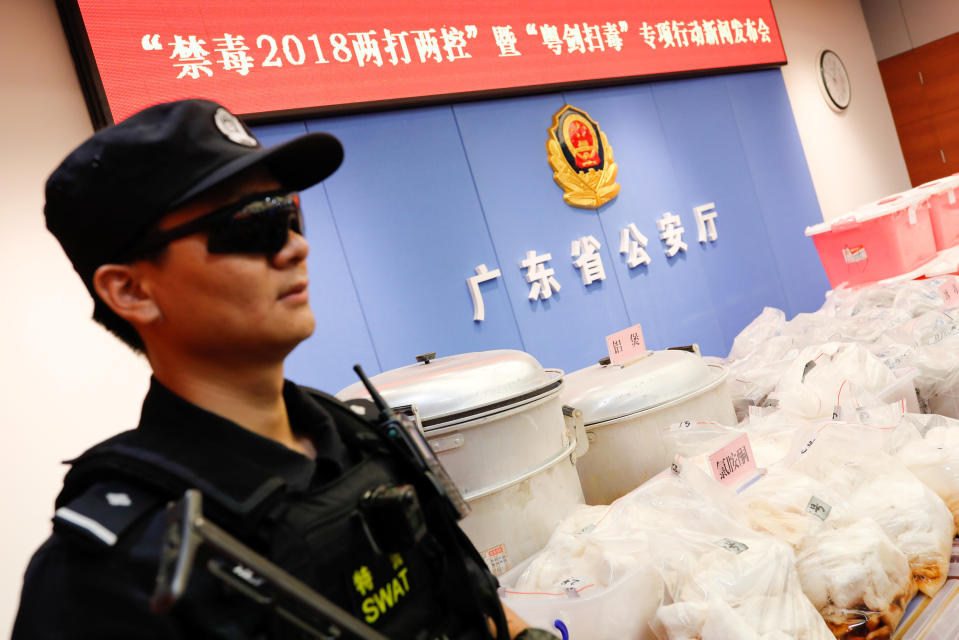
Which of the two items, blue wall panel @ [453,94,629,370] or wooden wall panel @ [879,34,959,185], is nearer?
blue wall panel @ [453,94,629,370]

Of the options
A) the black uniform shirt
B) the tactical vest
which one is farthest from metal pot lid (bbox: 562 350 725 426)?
the black uniform shirt

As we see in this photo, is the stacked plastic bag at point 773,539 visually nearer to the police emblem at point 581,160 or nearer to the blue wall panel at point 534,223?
the blue wall panel at point 534,223

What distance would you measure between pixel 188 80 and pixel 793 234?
14.9 feet

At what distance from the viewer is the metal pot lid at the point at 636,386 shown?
1.89 metres

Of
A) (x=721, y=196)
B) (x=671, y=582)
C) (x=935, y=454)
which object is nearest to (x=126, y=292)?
(x=671, y=582)

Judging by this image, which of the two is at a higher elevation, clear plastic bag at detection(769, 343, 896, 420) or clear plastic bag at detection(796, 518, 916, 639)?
clear plastic bag at detection(769, 343, 896, 420)

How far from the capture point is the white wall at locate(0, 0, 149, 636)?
2.60m

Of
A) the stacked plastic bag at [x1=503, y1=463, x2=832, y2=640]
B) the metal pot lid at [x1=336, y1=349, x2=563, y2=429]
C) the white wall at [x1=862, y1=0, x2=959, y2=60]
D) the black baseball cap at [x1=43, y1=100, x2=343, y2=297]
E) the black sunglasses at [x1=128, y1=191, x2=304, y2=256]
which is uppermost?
the white wall at [x1=862, y1=0, x2=959, y2=60]

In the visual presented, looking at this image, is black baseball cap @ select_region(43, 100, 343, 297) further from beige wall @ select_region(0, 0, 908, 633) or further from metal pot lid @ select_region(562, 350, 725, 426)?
beige wall @ select_region(0, 0, 908, 633)

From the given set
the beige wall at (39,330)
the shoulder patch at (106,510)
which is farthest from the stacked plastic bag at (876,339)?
the beige wall at (39,330)

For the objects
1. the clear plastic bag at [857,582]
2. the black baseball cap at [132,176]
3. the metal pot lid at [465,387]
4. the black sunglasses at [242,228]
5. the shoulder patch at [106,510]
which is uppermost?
the black baseball cap at [132,176]

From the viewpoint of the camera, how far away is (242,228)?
0.81 metres

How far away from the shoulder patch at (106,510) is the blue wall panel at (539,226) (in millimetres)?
2386

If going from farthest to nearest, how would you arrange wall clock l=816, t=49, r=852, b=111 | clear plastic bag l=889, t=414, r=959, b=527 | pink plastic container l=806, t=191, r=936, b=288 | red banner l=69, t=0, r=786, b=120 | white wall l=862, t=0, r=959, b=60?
1. white wall l=862, t=0, r=959, b=60
2. wall clock l=816, t=49, r=852, b=111
3. pink plastic container l=806, t=191, r=936, b=288
4. red banner l=69, t=0, r=786, b=120
5. clear plastic bag l=889, t=414, r=959, b=527
